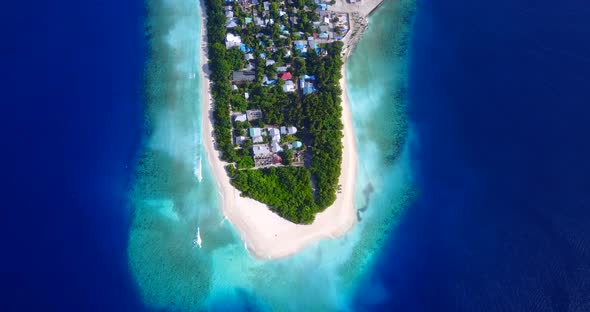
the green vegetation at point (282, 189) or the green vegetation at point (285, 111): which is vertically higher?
the green vegetation at point (285, 111)

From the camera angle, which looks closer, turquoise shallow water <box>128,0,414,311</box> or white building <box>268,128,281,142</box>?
turquoise shallow water <box>128,0,414,311</box>

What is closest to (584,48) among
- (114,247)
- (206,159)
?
(206,159)

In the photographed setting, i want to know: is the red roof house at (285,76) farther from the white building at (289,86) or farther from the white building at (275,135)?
the white building at (275,135)

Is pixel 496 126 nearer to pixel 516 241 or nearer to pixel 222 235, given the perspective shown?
pixel 516 241

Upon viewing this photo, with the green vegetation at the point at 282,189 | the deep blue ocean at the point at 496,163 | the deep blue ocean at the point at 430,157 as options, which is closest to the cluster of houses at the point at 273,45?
the green vegetation at the point at 282,189

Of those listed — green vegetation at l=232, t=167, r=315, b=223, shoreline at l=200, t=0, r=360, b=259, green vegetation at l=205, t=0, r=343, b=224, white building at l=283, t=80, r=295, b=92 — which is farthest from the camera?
white building at l=283, t=80, r=295, b=92

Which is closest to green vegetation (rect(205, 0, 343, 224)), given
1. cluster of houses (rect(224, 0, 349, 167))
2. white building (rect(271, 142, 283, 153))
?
cluster of houses (rect(224, 0, 349, 167))

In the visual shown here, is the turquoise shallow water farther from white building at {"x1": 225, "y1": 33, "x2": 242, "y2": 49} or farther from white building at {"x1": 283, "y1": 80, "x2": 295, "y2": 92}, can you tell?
white building at {"x1": 283, "y1": 80, "x2": 295, "y2": 92}
